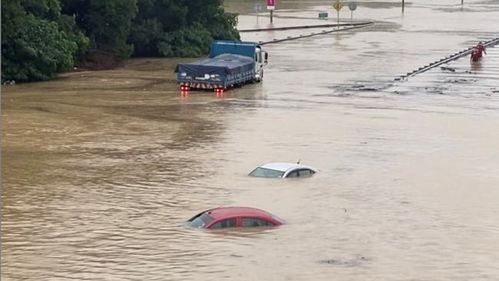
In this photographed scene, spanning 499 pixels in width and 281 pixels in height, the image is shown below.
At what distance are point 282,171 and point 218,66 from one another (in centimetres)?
2064

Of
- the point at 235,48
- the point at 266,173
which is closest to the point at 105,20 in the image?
the point at 235,48

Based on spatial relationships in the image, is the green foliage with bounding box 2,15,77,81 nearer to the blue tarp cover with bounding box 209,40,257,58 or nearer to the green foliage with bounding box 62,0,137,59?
the green foliage with bounding box 62,0,137,59

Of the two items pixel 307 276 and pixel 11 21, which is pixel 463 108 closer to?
pixel 11 21

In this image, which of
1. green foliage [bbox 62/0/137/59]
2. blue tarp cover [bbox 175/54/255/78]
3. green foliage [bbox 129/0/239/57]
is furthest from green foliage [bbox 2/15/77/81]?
green foliage [bbox 129/0/239/57]

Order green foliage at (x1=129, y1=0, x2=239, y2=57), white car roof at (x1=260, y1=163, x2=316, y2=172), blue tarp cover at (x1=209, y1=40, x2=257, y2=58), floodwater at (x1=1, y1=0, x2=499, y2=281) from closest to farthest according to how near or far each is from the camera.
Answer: floodwater at (x1=1, y1=0, x2=499, y2=281) < white car roof at (x1=260, y1=163, x2=316, y2=172) < blue tarp cover at (x1=209, y1=40, x2=257, y2=58) < green foliage at (x1=129, y1=0, x2=239, y2=57)

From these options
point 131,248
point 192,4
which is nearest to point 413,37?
point 192,4

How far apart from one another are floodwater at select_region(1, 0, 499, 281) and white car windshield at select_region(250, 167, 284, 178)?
15.0 inches

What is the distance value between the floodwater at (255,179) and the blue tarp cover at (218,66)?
113 cm

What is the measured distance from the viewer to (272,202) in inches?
1030

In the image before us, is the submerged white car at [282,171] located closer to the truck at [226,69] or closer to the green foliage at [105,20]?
the truck at [226,69]

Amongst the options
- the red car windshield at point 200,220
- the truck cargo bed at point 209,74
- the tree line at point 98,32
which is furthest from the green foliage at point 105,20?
the red car windshield at point 200,220

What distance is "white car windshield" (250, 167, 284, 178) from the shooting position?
28770mm

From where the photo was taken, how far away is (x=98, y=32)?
60.9m

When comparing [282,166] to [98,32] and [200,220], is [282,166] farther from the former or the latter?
[98,32]
